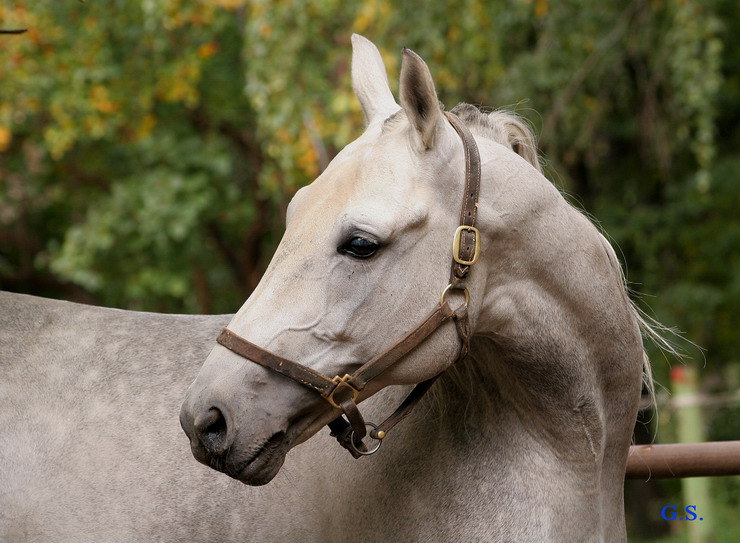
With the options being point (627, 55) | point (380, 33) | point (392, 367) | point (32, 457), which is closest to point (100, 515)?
point (32, 457)

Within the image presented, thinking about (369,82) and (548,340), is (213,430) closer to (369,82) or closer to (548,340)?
(548,340)

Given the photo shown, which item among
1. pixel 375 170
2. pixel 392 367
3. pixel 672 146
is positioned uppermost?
pixel 375 170

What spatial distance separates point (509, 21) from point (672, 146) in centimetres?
202

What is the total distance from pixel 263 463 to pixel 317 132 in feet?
19.3

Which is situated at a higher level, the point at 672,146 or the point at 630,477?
the point at 630,477

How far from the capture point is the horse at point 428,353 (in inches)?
83.5

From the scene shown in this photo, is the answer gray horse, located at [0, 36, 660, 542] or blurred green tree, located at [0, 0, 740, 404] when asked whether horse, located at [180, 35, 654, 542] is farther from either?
blurred green tree, located at [0, 0, 740, 404]

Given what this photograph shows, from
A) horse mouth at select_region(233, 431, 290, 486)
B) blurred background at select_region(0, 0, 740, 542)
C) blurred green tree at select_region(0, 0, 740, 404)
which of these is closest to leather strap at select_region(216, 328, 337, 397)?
horse mouth at select_region(233, 431, 290, 486)

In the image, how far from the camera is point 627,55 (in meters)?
7.88

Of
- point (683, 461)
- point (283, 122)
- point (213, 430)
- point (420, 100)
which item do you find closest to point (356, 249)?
point (420, 100)

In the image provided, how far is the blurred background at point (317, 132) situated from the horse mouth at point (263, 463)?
3.61m

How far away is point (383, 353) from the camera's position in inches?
84.8

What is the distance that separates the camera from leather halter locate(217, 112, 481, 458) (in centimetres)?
210

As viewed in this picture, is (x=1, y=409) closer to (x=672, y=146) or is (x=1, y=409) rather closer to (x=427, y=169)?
(x=427, y=169)
